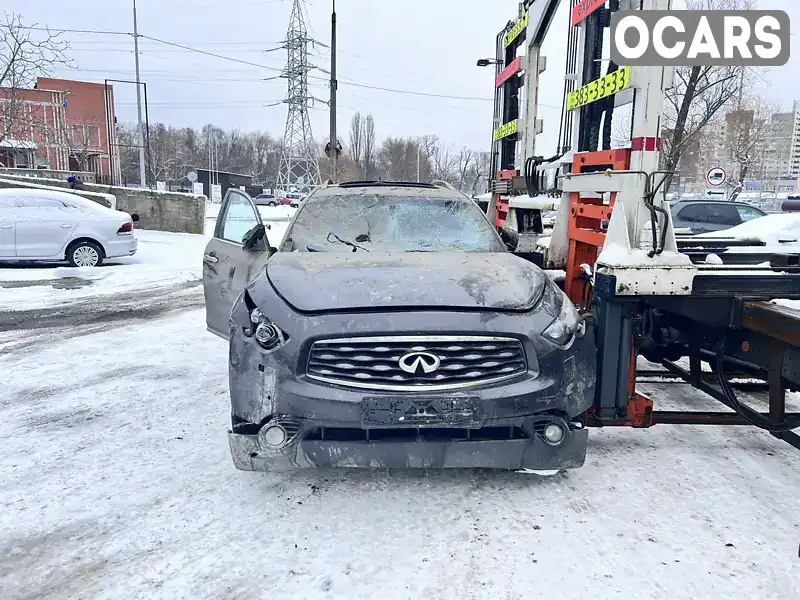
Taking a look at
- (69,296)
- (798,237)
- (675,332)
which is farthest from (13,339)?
(798,237)

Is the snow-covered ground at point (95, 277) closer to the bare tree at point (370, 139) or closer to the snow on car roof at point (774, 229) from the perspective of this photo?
the snow on car roof at point (774, 229)

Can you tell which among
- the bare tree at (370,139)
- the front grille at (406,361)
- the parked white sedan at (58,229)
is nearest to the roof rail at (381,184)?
the front grille at (406,361)

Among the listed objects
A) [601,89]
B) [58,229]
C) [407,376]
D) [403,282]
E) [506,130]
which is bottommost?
[407,376]

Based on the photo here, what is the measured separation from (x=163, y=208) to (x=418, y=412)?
1836 centimetres

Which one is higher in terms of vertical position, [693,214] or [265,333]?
[693,214]

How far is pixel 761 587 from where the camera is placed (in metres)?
2.61

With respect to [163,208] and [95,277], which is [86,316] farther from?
[163,208]

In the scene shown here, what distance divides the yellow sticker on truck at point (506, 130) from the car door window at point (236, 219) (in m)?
3.65

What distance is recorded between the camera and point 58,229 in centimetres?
1220

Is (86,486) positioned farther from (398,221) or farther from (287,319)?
(398,221)

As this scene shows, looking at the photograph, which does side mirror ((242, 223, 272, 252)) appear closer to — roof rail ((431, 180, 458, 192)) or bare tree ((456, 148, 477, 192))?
roof rail ((431, 180, 458, 192))

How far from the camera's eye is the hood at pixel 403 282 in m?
3.17

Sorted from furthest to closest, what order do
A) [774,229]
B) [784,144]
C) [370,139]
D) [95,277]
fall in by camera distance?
1. [370,139]
2. [784,144]
3. [95,277]
4. [774,229]

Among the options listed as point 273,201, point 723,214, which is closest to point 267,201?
point 273,201
